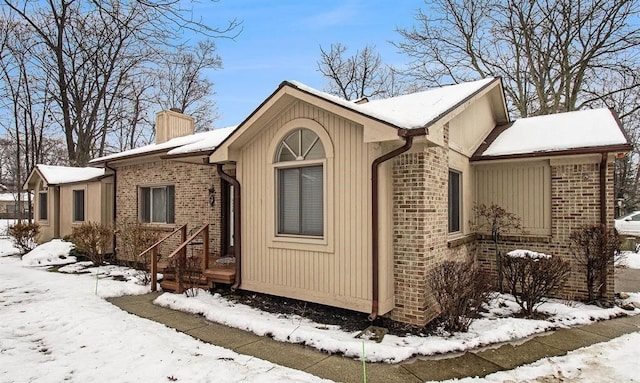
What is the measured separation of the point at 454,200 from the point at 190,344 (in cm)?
526

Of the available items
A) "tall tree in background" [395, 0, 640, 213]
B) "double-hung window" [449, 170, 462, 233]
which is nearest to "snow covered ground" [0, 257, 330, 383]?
"double-hung window" [449, 170, 462, 233]

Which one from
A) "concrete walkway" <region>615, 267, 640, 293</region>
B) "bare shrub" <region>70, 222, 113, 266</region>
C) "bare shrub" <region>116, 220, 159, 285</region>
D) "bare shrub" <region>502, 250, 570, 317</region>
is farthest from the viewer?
"bare shrub" <region>70, 222, 113, 266</region>

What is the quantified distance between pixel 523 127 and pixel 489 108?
3.00ft

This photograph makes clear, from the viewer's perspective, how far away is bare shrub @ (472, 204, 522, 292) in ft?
24.8

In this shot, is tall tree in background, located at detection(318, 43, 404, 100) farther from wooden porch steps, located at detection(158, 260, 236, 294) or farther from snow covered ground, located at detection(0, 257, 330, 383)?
snow covered ground, located at detection(0, 257, 330, 383)

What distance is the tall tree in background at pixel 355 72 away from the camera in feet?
84.0

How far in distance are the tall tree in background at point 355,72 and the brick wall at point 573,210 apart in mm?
19312

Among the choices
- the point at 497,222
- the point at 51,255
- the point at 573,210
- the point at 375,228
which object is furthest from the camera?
the point at 51,255

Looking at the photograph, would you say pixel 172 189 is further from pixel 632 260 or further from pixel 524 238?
pixel 632 260

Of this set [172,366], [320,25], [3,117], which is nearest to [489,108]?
[320,25]

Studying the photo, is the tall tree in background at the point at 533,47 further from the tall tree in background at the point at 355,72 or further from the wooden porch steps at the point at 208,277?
the wooden porch steps at the point at 208,277

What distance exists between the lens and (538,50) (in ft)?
57.8

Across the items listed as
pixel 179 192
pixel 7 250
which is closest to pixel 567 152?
pixel 179 192

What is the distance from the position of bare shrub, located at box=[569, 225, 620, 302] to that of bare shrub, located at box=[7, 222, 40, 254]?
16870mm
